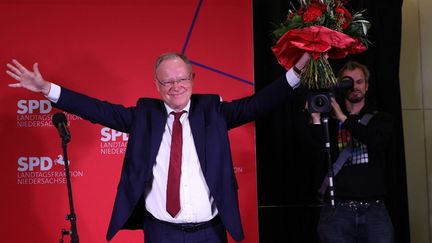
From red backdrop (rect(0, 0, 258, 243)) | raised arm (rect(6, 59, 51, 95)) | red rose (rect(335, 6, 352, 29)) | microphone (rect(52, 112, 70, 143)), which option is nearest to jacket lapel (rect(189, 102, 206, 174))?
microphone (rect(52, 112, 70, 143))

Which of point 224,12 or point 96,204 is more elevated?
point 224,12

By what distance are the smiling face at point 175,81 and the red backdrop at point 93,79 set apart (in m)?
1.07

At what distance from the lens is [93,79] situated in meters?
3.99

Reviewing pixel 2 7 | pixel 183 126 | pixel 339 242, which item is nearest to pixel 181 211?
pixel 183 126

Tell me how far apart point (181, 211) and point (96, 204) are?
1.35 meters

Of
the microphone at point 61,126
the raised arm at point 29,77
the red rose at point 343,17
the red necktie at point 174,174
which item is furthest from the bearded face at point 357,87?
the raised arm at point 29,77

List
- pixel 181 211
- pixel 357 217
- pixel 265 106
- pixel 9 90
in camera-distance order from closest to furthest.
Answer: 1. pixel 181 211
2. pixel 265 106
3. pixel 357 217
4. pixel 9 90

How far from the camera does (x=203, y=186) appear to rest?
2854 millimetres

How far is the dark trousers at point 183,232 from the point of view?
9.23 ft

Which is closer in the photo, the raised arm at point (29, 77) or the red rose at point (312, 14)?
the raised arm at point (29, 77)

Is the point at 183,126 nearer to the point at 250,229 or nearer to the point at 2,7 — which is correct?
the point at 250,229

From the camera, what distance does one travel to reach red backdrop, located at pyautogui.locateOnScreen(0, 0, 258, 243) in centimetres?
394

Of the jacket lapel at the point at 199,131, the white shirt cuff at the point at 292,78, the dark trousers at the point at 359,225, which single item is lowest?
the dark trousers at the point at 359,225

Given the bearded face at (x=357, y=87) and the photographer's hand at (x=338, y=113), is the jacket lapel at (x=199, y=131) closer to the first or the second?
the photographer's hand at (x=338, y=113)
